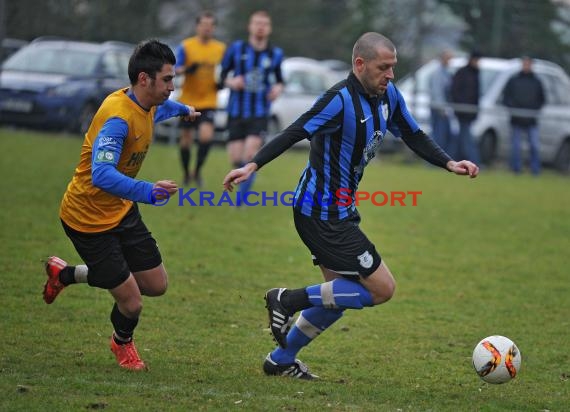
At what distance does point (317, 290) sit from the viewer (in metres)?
5.88

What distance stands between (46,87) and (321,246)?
47.0 feet

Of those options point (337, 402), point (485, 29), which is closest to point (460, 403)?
point (337, 402)

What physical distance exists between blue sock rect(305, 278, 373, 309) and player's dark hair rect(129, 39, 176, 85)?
4.86 feet

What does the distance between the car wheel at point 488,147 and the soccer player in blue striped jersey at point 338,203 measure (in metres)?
13.9

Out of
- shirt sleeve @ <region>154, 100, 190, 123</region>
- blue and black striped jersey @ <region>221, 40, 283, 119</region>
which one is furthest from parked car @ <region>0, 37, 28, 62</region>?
shirt sleeve @ <region>154, 100, 190, 123</region>

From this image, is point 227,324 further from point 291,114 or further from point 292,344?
point 291,114

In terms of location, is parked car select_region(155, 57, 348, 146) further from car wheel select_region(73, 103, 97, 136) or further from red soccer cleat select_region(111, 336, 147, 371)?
red soccer cleat select_region(111, 336, 147, 371)

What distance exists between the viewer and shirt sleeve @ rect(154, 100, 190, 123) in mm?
6219

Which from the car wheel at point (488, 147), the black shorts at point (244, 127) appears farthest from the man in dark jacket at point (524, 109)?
the black shorts at point (244, 127)

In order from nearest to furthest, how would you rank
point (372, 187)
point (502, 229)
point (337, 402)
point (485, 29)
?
point (337, 402) → point (502, 229) → point (372, 187) → point (485, 29)

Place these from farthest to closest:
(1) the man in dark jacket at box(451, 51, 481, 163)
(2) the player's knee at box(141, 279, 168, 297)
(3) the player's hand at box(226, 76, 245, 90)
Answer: (1) the man in dark jacket at box(451, 51, 481, 163)
(3) the player's hand at box(226, 76, 245, 90)
(2) the player's knee at box(141, 279, 168, 297)

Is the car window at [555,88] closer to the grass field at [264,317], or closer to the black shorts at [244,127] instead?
the grass field at [264,317]

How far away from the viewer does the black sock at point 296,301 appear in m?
5.89

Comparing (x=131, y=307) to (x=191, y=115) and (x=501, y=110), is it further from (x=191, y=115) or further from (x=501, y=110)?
(x=501, y=110)
